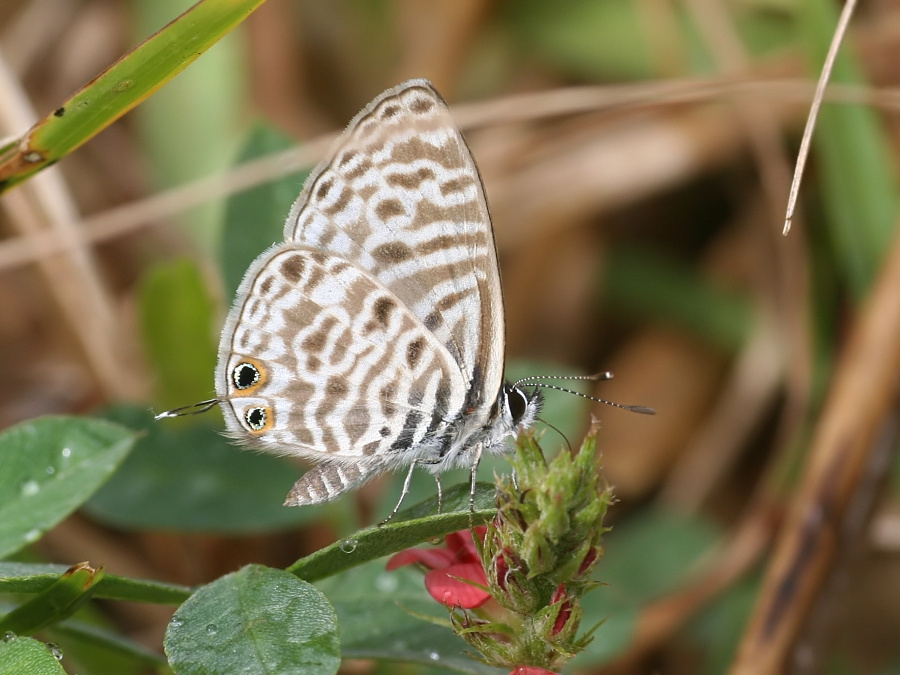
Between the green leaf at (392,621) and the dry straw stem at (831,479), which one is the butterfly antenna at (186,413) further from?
the dry straw stem at (831,479)

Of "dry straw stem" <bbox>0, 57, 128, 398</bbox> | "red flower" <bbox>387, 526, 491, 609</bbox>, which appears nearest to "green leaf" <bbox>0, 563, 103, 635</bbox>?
"red flower" <bbox>387, 526, 491, 609</bbox>

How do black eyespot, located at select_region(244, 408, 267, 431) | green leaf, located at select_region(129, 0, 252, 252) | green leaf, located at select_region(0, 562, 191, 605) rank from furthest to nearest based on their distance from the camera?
green leaf, located at select_region(129, 0, 252, 252)
black eyespot, located at select_region(244, 408, 267, 431)
green leaf, located at select_region(0, 562, 191, 605)

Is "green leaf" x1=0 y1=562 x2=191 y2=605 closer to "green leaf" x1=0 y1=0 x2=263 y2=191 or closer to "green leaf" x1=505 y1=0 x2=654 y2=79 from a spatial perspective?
"green leaf" x1=0 y1=0 x2=263 y2=191

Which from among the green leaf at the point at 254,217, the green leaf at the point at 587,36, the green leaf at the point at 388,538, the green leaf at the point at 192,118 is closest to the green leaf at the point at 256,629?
the green leaf at the point at 388,538

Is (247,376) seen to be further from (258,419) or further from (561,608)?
(561,608)

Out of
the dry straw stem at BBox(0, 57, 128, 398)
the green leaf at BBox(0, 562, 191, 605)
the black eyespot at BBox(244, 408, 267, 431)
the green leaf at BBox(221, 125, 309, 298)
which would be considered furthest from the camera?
the dry straw stem at BBox(0, 57, 128, 398)

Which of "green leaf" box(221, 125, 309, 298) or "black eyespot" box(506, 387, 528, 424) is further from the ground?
"green leaf" box(221, 125, 309, 298)

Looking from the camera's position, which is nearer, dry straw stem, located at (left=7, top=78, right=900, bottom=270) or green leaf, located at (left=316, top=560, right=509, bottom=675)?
green leaf, located at (left=316, top=560, right=509, bottom=675)
